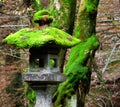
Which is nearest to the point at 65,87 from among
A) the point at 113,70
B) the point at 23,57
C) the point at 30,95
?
the point at 30,95

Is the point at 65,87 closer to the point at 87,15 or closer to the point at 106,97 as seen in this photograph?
the point at 87,15

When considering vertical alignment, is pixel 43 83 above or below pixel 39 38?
below

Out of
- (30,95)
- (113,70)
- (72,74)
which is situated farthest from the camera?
(113,70)

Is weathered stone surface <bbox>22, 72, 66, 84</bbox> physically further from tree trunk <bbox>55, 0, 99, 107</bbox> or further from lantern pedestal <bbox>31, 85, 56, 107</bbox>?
tree trunk <bbox>55, 0, 99, 107</bbox>

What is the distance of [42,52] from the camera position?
5551 millimetres

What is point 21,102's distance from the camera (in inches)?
505

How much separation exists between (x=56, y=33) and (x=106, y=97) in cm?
780

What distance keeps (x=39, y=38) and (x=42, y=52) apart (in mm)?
380

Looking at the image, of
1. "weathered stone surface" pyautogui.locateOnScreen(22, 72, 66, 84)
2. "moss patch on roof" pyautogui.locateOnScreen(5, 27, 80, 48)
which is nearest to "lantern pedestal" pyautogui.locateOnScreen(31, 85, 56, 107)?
"weathered stone surface" pyautogui.locateOnScreen(22, 72, 66, 84)

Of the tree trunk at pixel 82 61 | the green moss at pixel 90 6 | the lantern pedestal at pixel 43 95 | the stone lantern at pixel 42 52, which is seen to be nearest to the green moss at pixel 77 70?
the tree trunk at pixel 82 61

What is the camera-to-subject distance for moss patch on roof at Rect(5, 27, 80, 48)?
17.0ft

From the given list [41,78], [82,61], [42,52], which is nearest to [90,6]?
[82,61]

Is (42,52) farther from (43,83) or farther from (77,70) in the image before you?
(77,70)

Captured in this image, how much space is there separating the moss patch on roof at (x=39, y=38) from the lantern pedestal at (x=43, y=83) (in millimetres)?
444
